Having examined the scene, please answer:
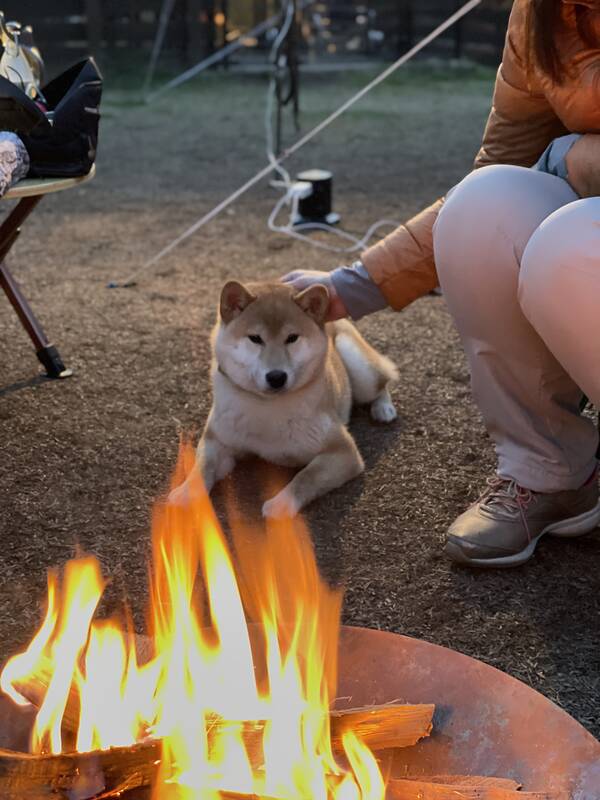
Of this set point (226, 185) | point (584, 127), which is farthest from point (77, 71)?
point (226, 185)

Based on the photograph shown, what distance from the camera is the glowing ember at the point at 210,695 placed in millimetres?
1233

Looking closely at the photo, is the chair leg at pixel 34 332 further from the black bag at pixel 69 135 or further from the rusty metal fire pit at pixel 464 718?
the rusty metal fire pit at pixel 464 718

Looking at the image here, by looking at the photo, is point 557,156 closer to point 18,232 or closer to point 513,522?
point 513,522

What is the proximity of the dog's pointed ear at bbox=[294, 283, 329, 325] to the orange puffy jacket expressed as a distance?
0.19 m

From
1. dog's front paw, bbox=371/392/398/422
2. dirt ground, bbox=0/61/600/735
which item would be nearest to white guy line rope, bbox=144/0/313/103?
dirt ground, bbox=0/61/600/735

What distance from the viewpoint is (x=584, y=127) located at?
6.43 feet

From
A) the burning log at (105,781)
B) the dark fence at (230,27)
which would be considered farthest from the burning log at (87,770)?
the dark fence at (230,27)

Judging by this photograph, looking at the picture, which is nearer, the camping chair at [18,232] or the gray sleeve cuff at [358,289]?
the gray sleeve cuff at [358,289]

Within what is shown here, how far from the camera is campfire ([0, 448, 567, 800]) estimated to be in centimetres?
Result: 121

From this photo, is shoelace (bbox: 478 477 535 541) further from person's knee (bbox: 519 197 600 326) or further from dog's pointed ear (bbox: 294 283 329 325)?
dog's pointed ear (bbox: 294 283 329 325)

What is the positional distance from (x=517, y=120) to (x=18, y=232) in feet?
5.14

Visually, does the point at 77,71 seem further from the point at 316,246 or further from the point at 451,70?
the point at 451,70

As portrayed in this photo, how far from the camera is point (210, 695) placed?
4.53 feet

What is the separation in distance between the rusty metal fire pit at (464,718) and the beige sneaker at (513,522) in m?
0.63
